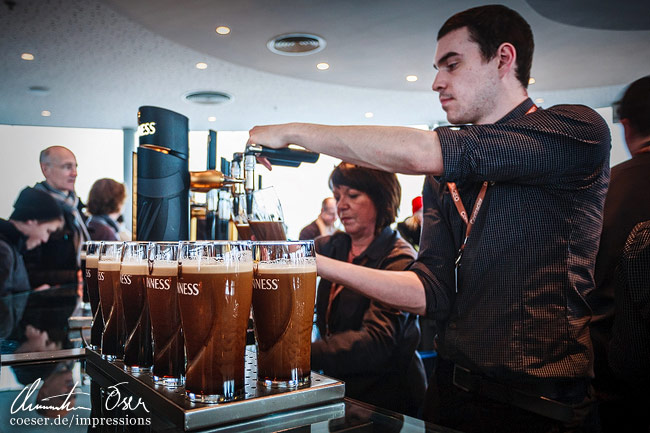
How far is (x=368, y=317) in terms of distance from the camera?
6.31 feet

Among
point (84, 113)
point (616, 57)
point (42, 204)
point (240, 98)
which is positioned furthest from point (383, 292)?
point (84, 113)

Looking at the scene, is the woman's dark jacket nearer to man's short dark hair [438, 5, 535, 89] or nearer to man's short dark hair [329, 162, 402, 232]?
man's short dark hair [329, 162, 402, 232]

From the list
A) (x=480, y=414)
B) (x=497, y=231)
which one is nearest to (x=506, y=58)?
(x=497, y=231)

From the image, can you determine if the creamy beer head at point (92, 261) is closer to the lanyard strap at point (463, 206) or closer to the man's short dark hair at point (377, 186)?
the lanyard strap at point (463, 206)

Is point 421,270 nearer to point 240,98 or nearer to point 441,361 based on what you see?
point 441,361

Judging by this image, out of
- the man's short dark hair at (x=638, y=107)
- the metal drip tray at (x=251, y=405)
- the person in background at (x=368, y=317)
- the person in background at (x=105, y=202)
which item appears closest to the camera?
the metal drip tray at (x=251, y=405)

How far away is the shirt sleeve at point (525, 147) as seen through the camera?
1068 millimetres

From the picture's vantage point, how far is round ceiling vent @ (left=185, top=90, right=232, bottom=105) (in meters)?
8.06

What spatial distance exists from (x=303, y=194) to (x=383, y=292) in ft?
32.1

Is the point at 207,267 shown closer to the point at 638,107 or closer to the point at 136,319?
the point at 136,319

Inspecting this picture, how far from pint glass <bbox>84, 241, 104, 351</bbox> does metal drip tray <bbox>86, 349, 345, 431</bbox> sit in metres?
0.21

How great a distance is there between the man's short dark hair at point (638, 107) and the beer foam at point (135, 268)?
214 cm


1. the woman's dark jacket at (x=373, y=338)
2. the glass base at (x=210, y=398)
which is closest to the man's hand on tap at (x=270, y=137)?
the glass base at (x=210, y=398)

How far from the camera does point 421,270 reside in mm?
1397
